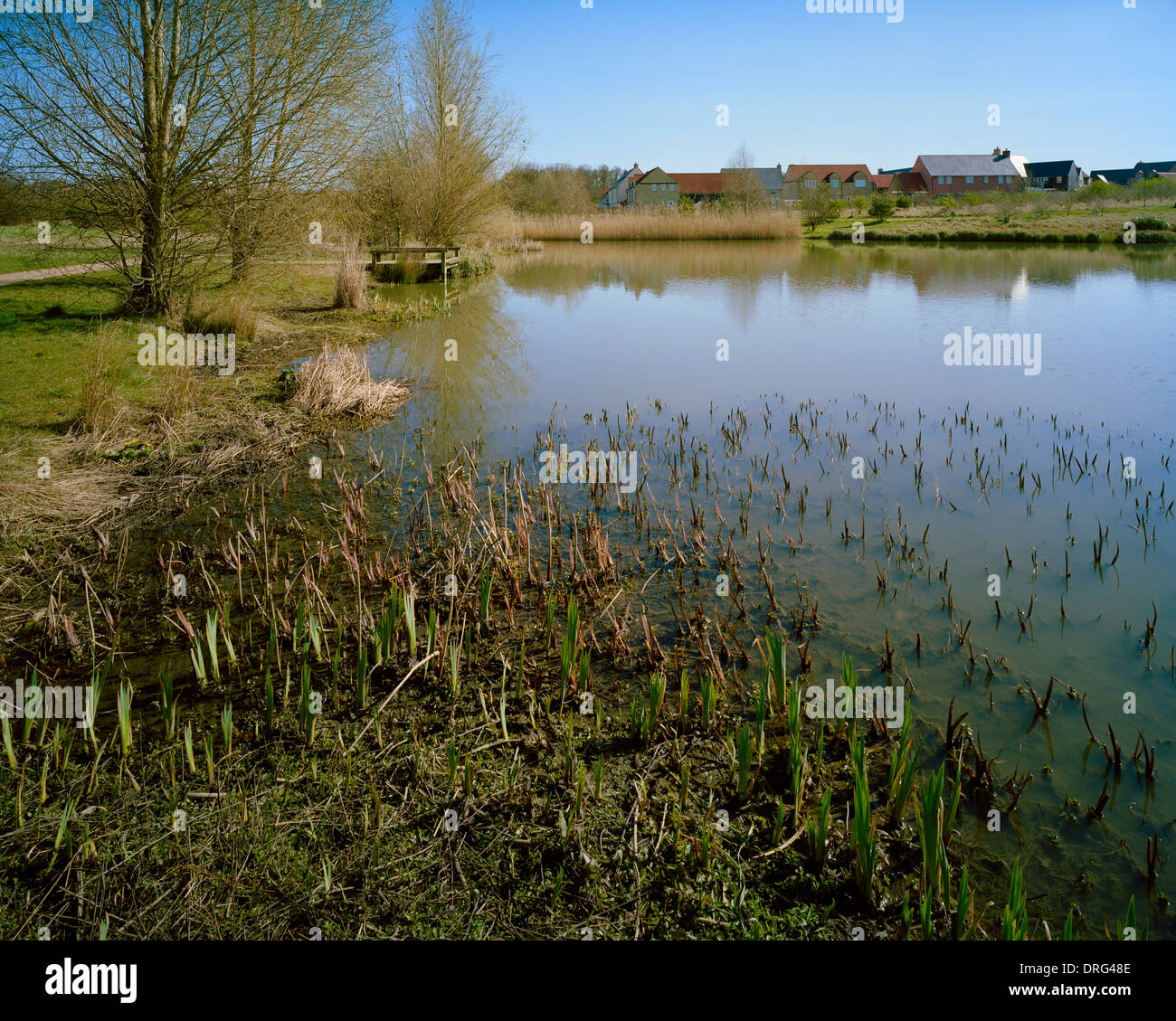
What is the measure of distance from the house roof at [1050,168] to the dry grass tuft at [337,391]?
345ft

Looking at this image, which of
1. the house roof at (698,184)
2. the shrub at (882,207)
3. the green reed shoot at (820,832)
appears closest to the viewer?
the green reed shoot at (820,832)

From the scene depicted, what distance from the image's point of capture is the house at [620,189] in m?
85.3

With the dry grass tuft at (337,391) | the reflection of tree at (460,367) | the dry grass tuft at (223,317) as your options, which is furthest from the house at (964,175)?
the dry grass tuft at (337,391)

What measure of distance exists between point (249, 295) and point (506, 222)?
94.9 ft

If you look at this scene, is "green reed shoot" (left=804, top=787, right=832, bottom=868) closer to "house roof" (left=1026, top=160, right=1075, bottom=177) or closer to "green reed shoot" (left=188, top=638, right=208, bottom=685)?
"green reed shoot" (left=188, top=638, right=208, bottom=685)

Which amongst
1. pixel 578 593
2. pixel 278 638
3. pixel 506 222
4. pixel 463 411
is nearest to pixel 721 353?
pixel 463 411

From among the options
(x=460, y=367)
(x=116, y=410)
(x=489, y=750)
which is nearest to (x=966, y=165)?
(x=460, y=367)

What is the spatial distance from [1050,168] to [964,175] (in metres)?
25.0

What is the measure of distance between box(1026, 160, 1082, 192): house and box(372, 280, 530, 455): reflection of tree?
9405cm

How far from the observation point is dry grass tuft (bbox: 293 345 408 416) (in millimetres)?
9125

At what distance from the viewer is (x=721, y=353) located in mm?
13102

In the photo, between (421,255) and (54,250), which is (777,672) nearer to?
(54,250)

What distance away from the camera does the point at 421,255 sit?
80.3ft

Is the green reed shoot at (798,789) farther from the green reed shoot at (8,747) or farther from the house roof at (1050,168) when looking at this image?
the house roof at (1050,168)
